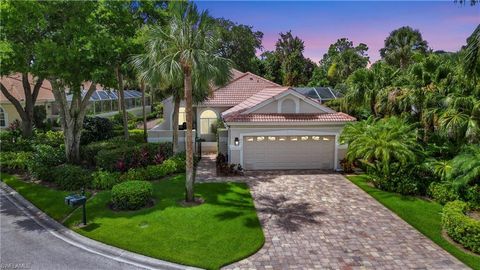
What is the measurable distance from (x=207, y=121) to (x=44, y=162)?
502 inches

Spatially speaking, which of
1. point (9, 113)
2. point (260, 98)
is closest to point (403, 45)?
point (260, 98)

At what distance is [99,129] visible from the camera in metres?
28.0

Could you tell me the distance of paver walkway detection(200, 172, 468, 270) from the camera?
10.7 metres

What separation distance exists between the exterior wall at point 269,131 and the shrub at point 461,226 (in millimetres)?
8706

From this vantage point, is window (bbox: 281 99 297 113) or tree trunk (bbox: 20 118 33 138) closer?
window (bbox: 281 99 297 113)

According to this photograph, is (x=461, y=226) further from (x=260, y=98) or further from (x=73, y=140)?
(x=73, y=140)

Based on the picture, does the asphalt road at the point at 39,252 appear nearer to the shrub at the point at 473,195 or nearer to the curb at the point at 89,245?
the curb at the point at 89,245

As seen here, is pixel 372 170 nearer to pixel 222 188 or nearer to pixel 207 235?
pixel 222 188

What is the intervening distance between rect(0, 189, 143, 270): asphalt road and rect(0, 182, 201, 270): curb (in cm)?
17

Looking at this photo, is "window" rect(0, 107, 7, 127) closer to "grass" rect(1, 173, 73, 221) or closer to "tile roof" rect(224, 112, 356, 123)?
"grass" rect(1, 173, 73, 221)

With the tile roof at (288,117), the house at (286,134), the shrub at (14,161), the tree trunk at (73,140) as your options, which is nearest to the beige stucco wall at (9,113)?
the shrub at (14,161)

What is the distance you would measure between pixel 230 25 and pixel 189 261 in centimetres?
4787

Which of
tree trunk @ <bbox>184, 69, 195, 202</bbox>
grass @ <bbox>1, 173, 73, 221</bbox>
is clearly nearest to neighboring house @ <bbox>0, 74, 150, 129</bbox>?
grass @ <bbox>1, 173, 73, 221</bbox>

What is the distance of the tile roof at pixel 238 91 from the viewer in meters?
29.2
